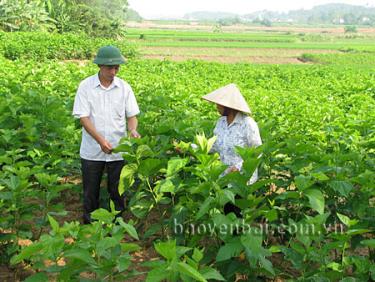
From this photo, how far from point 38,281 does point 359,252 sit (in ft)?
10.2

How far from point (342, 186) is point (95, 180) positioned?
249 cm

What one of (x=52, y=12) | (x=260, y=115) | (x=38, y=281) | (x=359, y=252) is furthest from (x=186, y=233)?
(x=52, y=12)

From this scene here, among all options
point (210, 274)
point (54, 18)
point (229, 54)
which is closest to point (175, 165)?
point (210, 274)

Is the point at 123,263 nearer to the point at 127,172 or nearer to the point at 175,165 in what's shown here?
the point at 175,165

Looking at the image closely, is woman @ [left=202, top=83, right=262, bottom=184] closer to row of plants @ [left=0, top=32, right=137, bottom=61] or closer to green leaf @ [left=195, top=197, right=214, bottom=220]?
green leaf @ [left=195, top=197, right=214, bottom=220]

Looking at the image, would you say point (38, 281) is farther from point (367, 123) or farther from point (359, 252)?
point (367, 123)

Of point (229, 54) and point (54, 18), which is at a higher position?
point (54, 18)

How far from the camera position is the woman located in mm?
4375

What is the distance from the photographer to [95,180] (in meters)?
5.18

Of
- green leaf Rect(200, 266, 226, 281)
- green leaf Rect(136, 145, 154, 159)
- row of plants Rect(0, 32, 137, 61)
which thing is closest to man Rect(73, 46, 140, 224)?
green leaf Rect(136, 145, 154, 159)

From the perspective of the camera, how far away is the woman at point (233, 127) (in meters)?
4.38

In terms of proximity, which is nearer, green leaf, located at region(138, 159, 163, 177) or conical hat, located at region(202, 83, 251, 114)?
green leaf, located at region(138, 159, 163, 177)

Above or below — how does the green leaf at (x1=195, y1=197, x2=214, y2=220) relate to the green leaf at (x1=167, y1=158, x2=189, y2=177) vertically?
below

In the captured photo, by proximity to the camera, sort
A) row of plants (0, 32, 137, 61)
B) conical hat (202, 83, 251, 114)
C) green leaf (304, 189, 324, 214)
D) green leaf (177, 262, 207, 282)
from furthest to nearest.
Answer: row of plants (0, 32, 137, 61) < conical hat (202, 83, 251, 114) < green leaf (304, 189, 324, 214) < green leaf (177, 262, 207, 282)
